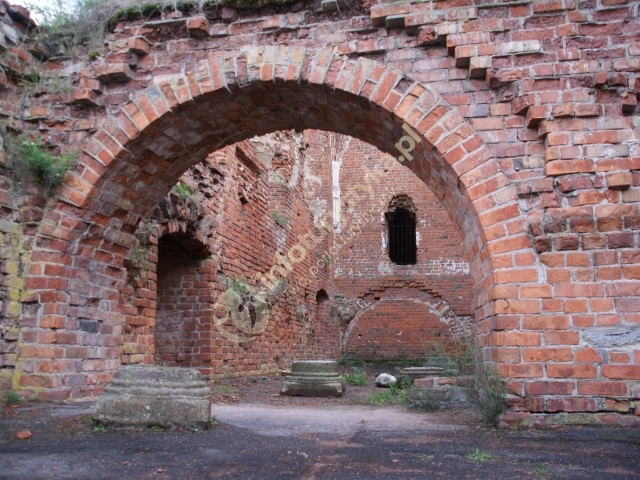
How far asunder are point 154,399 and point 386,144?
10.2ft

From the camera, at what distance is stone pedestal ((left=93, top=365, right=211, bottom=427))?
4090 millimetres

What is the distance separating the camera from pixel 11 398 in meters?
4.75

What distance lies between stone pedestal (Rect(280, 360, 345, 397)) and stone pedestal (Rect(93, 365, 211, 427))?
434 cm

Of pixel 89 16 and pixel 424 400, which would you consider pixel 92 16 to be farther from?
pixel 424 400

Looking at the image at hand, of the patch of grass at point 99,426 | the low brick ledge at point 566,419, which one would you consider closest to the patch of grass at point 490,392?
the low brick ledge at point 566,419

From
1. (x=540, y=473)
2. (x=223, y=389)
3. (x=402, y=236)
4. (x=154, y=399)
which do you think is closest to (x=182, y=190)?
(x=223, y=389)

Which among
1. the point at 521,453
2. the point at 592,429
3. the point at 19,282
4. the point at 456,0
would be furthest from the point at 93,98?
the point at 592,429

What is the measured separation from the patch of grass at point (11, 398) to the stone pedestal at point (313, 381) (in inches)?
170

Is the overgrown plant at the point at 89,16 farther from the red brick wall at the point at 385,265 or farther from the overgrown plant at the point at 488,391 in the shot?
the red brick wall at the point at 385,265

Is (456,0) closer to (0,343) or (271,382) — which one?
(0,343)

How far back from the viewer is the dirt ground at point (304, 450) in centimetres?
290

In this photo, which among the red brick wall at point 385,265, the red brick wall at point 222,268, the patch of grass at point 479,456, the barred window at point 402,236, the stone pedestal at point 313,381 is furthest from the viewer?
the barred window at point 402,236

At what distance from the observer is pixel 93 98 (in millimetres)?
5211

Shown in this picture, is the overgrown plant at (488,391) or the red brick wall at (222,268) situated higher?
the red brick wall at (222,268)
